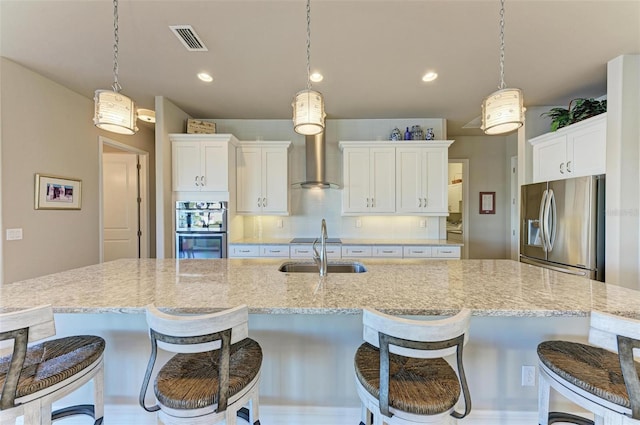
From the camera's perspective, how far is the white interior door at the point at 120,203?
4.49m

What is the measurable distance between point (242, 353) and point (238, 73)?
262 cm

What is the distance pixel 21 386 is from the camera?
1028mm

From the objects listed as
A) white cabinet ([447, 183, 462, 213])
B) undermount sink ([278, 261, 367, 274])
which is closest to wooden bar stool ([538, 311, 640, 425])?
undermount sink ([278, 261, 367, 274])

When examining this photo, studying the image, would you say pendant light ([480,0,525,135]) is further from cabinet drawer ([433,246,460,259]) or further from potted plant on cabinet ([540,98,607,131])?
cabinet drawer ([433,246,460,259])

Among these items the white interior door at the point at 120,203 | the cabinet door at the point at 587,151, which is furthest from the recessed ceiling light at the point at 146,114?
the cabinet door at the point at 587,151

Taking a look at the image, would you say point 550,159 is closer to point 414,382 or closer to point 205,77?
point 414,382

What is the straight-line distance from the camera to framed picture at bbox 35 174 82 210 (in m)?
2.83

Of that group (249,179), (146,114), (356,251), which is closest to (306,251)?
(356,251)

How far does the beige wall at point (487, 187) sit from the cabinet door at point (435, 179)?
5.12 feet

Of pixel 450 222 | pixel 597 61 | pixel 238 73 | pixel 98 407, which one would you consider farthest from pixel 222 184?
pixel 450 222

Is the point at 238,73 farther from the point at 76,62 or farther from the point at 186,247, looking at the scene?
the point at 186,247

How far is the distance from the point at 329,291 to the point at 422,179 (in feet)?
9.82

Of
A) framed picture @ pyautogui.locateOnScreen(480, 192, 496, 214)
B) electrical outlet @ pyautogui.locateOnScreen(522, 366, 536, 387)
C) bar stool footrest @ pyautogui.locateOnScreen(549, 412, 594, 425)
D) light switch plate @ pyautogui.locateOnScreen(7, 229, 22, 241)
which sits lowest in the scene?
bar stool footrest @ pyautogui.locateOnScreen(549, 412, 594, 425)

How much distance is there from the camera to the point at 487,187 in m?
5.03
